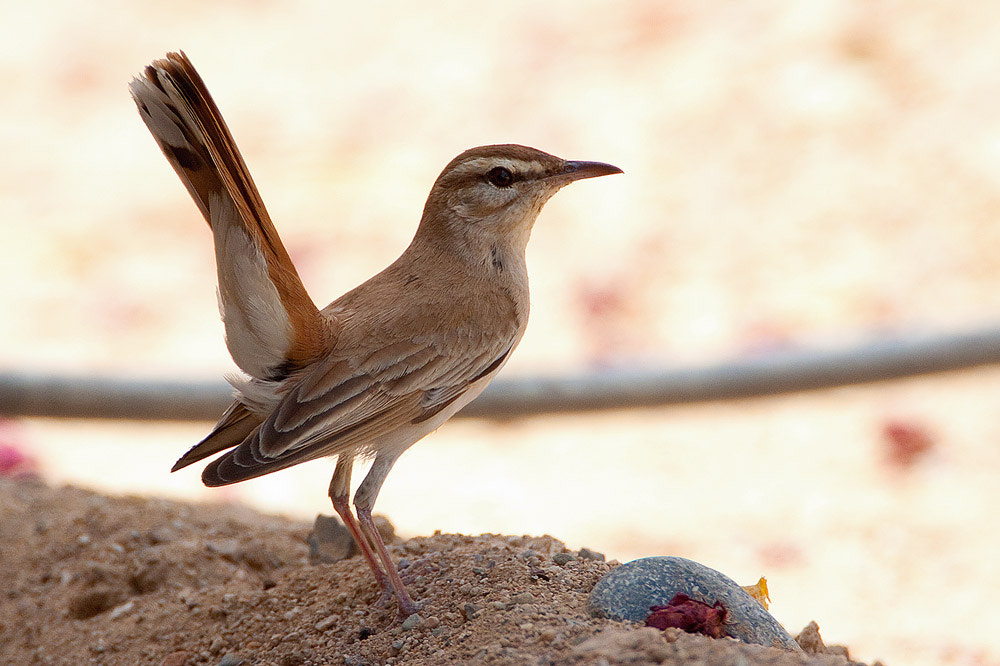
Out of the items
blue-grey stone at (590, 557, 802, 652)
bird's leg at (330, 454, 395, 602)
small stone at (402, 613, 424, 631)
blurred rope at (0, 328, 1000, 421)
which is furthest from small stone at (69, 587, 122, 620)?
blurred rope at (0, 328, 1000, 421)

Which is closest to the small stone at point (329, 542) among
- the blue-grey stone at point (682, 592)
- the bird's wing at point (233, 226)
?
the bird's wing at point (233, 226)

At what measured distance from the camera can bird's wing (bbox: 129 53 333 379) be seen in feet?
12.2

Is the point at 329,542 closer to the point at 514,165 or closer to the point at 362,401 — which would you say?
the point at 362,401

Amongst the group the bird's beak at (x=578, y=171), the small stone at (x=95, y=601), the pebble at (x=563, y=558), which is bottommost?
the small stone at (x=95, y=601)

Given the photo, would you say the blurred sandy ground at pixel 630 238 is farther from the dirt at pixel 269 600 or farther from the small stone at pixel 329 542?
the small stone at pixel 329 542

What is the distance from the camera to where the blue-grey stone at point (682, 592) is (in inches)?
Answer: 132

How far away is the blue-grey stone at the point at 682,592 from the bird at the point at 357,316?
0.73 meters

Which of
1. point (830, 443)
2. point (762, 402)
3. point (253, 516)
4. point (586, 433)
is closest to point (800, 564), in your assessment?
point (762, 402)

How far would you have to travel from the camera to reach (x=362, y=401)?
3990 mm

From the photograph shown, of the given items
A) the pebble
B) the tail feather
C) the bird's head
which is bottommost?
the tail feather

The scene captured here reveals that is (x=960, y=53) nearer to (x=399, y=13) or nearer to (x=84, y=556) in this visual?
(x=399, y=13)

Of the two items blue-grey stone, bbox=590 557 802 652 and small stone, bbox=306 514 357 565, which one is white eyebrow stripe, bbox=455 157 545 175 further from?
blue-grey stone, bbox=590 557 802 652

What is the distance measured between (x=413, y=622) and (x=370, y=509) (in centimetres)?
55

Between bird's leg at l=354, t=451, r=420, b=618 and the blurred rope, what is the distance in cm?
309
